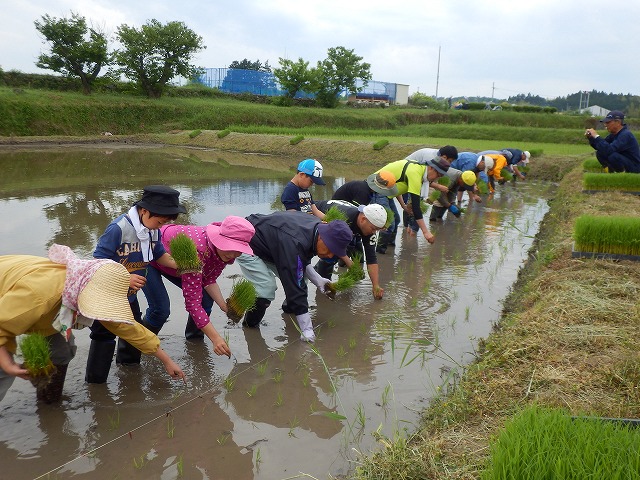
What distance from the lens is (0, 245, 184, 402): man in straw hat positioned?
262 cm

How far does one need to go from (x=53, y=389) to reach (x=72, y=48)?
2978 cm

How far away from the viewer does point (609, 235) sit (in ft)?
17.1

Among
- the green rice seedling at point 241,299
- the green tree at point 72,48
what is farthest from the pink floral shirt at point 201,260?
the green tree at point 72,48

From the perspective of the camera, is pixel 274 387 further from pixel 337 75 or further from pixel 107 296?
pixel 337 75

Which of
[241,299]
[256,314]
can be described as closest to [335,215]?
[256,314]

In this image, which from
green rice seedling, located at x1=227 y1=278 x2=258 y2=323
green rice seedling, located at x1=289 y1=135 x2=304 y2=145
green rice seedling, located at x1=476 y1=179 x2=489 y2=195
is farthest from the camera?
green rice seedling, located at x1=289 y1=135 x2=304 y2=145

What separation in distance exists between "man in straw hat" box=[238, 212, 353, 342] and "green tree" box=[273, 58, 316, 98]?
106 ft

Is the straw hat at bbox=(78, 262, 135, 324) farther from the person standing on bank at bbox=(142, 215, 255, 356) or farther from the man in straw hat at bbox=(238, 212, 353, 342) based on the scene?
the man in straw hat at bbox=(238, 212, 353, 342)

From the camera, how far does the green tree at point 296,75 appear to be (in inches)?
1379

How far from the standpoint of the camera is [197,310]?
3.45m

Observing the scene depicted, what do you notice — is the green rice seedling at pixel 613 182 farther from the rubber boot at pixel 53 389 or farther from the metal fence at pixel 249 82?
the metal fence at pixel 249 82

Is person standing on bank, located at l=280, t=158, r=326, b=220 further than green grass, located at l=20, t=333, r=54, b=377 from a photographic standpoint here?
Yes

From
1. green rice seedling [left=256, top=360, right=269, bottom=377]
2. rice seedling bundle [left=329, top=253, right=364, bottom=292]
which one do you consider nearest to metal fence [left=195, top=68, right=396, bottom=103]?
rice seedling bundle [left=329, top=253, right=364, bottom=292]

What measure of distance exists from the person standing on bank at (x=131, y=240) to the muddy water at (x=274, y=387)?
214 millimetres
